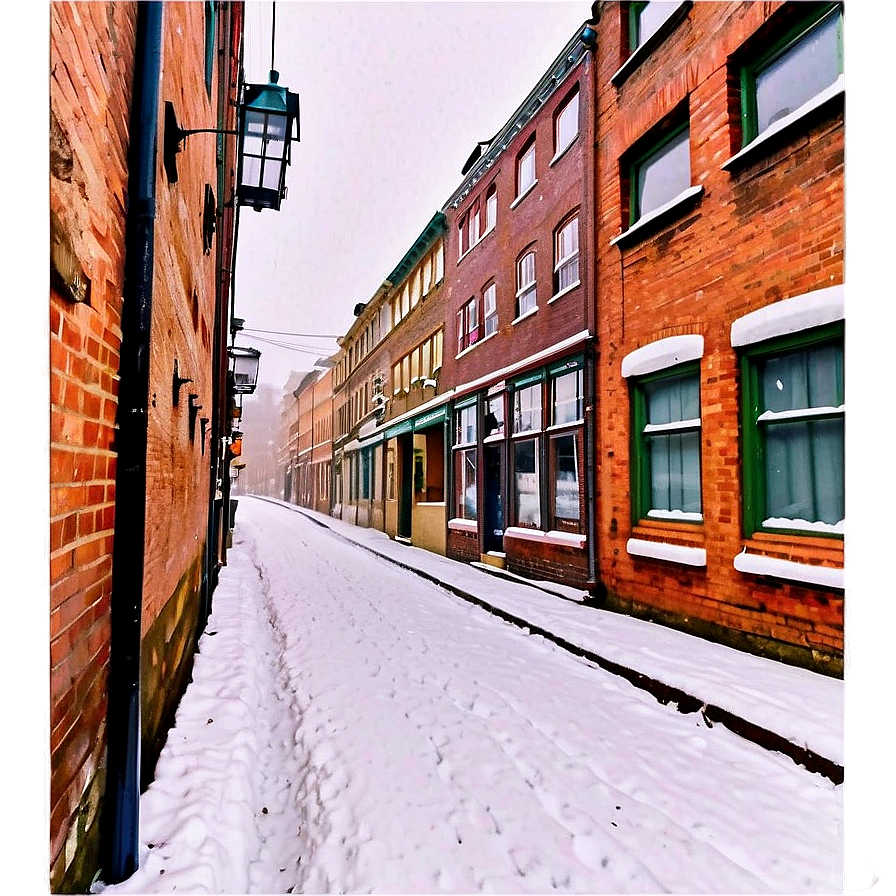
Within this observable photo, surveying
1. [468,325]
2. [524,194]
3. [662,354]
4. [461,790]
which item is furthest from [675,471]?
[468,325]

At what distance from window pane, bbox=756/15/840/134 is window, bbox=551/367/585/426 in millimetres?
3875

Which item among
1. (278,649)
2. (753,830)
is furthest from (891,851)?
(278,649)

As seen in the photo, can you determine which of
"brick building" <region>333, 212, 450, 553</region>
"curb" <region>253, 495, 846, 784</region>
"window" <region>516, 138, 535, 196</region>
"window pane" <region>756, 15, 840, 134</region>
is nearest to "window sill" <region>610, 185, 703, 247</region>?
"window pane" <region>756, 15, 840, 134</region>

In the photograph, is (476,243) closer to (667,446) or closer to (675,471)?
(667,446)

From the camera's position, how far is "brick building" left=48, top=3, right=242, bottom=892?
5.25 feet

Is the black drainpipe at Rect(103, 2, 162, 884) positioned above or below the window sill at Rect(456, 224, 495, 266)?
below

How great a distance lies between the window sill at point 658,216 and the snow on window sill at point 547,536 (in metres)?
4.25

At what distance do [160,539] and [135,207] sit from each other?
1.93 meters

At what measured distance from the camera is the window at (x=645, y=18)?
7.27 meters

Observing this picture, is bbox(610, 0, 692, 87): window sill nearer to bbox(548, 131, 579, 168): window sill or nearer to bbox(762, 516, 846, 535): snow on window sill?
bbox(548, 131, 579, 168): window sill

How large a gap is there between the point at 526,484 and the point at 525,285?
386 centimetres

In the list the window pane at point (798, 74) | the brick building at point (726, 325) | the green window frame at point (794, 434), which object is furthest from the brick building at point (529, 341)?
the window pane at point (798, 74)

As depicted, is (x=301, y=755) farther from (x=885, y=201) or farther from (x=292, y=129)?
(x=292, y=129)

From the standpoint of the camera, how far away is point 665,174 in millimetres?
7227
